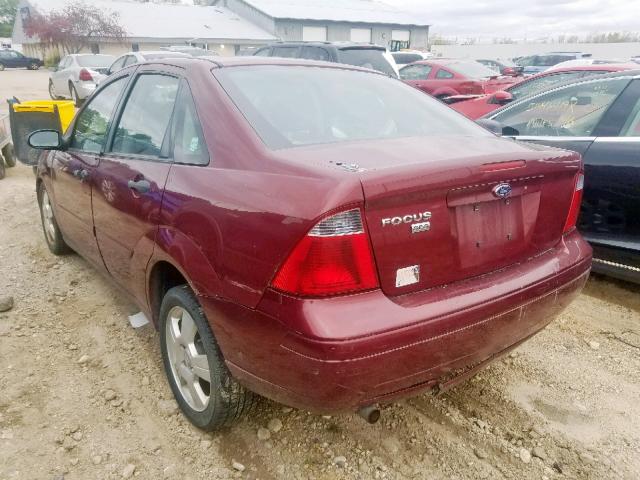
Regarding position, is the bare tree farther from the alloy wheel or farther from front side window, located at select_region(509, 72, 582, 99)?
the alloy wheel

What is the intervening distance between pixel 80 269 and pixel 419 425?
3057mm

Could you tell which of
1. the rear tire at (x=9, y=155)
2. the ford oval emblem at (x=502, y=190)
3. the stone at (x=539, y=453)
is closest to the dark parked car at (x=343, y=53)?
the rear tire at (x=9, y=155)

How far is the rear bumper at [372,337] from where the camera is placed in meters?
1.79

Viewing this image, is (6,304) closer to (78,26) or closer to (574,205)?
(574,205)

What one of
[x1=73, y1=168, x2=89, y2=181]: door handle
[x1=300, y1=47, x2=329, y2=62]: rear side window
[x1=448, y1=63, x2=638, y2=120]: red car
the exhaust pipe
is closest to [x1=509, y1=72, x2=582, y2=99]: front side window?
[x1=448, y1=63, x2=638, y2=120]: red car

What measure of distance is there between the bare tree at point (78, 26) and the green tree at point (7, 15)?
40.1m

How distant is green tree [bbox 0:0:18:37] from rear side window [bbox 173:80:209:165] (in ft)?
273

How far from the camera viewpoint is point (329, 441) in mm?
2467

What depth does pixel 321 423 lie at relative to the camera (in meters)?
2.59

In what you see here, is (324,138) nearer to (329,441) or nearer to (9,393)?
(329,441)

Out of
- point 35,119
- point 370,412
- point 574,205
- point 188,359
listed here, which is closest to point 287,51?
point 35,119

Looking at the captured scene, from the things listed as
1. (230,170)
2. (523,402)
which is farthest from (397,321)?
(523,402)

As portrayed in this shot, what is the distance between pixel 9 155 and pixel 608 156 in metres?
8.20

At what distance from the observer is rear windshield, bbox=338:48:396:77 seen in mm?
9586
